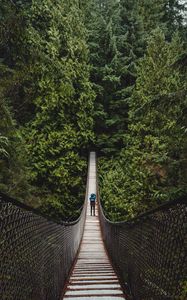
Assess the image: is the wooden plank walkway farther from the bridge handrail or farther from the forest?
the forest

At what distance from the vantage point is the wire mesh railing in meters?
2.19

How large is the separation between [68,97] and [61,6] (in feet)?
22.5

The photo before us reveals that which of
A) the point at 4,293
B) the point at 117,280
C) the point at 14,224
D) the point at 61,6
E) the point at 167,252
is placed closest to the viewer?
the point at 4,293

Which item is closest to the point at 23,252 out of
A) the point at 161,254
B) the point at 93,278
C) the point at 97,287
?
the point at 161,254

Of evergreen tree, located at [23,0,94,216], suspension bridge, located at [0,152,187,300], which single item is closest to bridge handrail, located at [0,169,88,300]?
suspension bridge, located at [0,152,187,300]

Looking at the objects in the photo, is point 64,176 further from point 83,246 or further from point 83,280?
point 83,280

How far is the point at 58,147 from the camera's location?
22.9 metres

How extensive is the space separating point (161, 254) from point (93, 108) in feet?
79.8

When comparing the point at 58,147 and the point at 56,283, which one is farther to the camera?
the point at 58,147

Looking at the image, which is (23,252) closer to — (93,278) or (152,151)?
(93,278)

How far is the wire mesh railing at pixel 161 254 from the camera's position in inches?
86.1

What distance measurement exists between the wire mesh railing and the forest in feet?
24.3

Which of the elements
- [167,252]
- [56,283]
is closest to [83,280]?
[56,283]

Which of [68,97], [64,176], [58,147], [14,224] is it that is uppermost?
[68,97]
